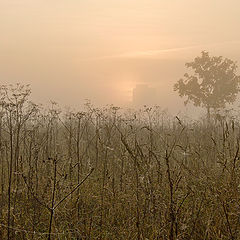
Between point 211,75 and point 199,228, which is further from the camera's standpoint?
point 211,75

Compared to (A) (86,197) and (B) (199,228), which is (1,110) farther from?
(B) (199,228)

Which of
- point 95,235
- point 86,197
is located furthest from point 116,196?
point 95,235

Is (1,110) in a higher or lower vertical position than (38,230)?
higher

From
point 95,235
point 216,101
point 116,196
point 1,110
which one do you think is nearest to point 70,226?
point 95,235

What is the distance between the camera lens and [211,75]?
108 ft

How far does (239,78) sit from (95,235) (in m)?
32.0

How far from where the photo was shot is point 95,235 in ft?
11.9

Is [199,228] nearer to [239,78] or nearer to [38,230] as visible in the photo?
[38,230]

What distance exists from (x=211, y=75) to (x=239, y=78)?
292 cm

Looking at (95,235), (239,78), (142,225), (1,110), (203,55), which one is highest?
(203,55)

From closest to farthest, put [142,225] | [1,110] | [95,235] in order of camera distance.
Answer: [142,225]
[95,235]
[1,110]

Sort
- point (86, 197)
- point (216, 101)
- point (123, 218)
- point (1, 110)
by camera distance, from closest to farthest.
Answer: point (123, 218) → point (1, 110) → point (86, 197) → point (216, 101)

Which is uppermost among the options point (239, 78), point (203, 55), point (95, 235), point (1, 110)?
point (203, 55)

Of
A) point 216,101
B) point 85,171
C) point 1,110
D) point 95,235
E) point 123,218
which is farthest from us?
point 216,101
